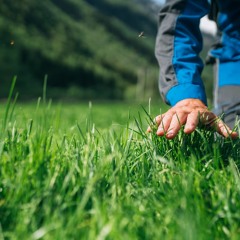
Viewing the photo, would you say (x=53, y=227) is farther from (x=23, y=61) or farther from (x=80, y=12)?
(x=80, y=12)

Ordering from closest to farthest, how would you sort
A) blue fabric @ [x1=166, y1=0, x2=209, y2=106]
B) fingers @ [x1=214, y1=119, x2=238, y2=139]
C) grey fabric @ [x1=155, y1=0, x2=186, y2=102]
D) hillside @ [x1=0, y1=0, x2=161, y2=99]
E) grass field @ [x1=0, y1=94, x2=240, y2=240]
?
1. grass field @ [x1=0, y1=94, x2=240, y2=240]
2. fingers @ [x1=214, y1=119, x2=238, y2=139]
3. blue fabric @ [x1=166, y1=0, x2=209, y2=106]
4. grey fabric @ [x1=155, y1=0, x2=186, y2=102]
5. hillside @ [x1=0, y1=0, x2=161, y2=99]

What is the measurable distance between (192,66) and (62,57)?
9118 centimetres

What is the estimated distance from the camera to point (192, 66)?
369 centimetres

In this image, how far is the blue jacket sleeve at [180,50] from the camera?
11.5 ft

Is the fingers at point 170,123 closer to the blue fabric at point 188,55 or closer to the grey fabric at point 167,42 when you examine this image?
the blue fabric at point 188,55

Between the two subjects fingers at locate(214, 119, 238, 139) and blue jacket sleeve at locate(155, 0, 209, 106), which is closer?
fingers at locate(214, 119, 238, 139)

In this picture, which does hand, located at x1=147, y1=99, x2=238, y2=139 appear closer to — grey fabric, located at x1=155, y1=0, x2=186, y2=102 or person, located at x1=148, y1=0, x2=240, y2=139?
person, located at x1=148, y1=0, x2=240, y2=139

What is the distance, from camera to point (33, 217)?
6.08 feet

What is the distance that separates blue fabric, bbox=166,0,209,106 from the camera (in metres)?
3.47

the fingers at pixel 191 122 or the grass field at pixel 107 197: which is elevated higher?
the fingers at pixel 191 122

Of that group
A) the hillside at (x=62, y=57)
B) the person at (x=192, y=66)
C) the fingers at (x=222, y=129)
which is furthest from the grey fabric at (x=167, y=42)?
the hillside at (x=62, y=57)

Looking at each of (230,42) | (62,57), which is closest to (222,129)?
(230,42)

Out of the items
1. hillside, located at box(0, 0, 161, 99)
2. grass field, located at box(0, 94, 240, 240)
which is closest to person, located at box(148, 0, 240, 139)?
grass field, located at box(0, 94, 240, 240)

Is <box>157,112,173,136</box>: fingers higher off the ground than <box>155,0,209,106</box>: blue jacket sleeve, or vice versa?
<box>155,0,209,106</box>: blue jacket sleeve
